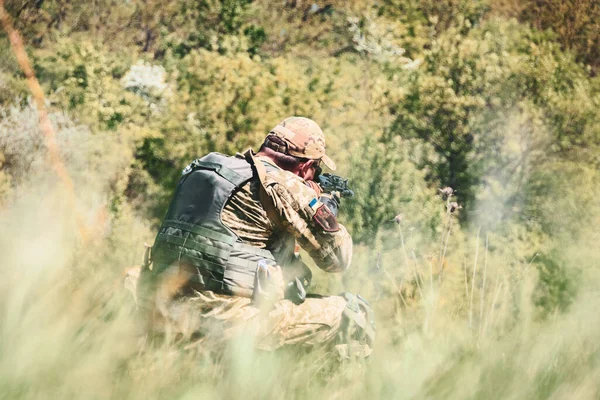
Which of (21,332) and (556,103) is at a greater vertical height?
(21,332)

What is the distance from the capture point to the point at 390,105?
60.1 ft

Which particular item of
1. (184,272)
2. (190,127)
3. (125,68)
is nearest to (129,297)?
(184,272)

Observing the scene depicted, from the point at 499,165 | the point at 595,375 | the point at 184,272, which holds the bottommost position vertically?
the point at 499,165

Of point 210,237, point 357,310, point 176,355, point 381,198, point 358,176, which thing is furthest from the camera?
point 358,176

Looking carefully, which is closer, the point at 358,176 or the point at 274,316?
the point at 274,316

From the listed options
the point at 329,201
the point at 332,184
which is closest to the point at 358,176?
the point at 332,184

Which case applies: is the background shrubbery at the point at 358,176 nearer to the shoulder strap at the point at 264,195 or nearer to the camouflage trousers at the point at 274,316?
the camouflage trousers at the point at 274,316

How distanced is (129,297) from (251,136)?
46.8 ft

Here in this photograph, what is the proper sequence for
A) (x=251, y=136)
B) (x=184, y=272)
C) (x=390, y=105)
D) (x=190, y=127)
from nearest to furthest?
(x=184, y=272) < (x=251, y=136) < (x=190, y=127) < (x=390, y=105)

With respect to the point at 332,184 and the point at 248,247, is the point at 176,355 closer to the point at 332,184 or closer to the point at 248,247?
the point at 248,247

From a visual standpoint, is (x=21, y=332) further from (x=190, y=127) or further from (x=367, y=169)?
(x=190, y=127)

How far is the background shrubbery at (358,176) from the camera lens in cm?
168

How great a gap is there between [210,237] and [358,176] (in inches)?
257

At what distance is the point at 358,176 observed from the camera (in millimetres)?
9883
